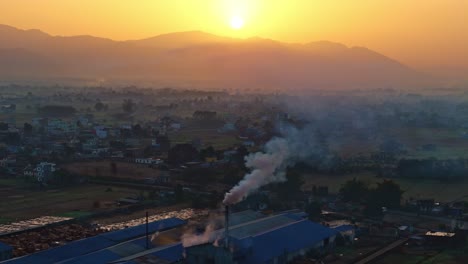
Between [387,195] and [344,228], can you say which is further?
[387,195]

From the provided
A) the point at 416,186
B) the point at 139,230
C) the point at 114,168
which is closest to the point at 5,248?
the point at 139,230

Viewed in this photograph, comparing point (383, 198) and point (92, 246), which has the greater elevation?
point (383, 198)

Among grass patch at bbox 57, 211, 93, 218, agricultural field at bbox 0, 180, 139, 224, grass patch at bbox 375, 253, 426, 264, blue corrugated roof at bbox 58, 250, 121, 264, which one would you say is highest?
blue corrugated roof at bbox 58, 250, 121, 264

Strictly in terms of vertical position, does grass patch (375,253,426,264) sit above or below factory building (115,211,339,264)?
below

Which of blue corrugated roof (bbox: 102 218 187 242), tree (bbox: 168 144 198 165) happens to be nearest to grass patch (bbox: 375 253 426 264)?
blue corrugated roof (bbox: 102 218 187 242)

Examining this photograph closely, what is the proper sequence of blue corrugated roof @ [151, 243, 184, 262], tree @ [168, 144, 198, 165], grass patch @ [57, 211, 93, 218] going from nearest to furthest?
1. blue corrugated roof @ [151, 243, 184, 262]
2. grass patch @ [57, 211, 93, 218]
3. tree @ [168, 144, 198, 165]

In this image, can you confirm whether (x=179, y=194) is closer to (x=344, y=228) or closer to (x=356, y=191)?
(x=356, y=191)

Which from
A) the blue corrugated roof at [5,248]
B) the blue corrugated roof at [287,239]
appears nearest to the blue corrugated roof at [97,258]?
the blue corrugated roof at [5,248]

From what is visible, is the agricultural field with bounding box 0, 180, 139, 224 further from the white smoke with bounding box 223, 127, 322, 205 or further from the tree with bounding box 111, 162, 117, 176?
the white smoke with bounding box 223, 127, 322, 205
